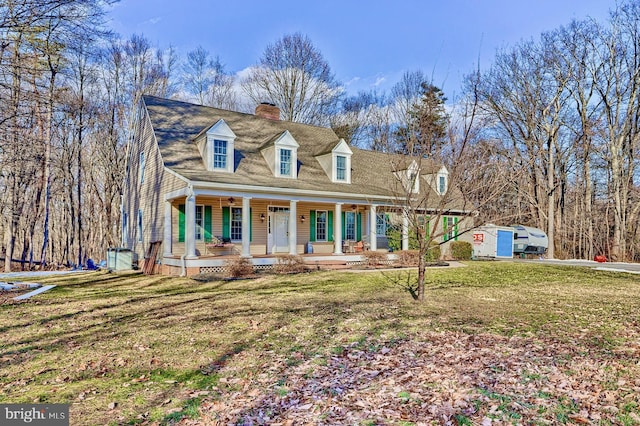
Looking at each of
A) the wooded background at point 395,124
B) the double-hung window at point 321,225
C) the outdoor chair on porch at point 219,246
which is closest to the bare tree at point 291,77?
the wooded background at point 395,124

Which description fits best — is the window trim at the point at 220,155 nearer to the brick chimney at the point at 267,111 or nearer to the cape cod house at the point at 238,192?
the cape cod house at the point at 238,192

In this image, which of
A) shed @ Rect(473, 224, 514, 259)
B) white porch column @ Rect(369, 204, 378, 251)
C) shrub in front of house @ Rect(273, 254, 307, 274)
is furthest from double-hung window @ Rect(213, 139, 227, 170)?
shed @ Rect(473, 224, 514, 259)

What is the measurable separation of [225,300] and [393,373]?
5476 millimetres

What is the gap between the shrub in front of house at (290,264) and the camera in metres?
14.3

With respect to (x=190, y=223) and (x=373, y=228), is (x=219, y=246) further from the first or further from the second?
(x=373, y=228)

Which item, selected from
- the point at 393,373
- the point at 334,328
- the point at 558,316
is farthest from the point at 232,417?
the point at 558,316

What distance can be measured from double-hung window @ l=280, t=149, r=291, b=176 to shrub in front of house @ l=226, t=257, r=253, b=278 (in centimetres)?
502

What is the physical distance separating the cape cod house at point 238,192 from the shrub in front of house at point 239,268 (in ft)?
2.32

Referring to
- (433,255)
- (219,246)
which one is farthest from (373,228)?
(219,246)

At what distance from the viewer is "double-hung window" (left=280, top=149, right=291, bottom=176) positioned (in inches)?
675

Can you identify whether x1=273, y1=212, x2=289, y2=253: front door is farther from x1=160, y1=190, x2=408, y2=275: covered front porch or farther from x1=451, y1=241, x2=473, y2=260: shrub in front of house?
x1=451, y1=241, x2=473, y2=260: shrub in front of house

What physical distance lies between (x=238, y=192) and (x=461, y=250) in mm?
13275

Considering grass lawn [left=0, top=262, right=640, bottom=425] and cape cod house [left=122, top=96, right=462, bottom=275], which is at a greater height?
cape cod house [left=122, top=96, right=462, bottom=275]

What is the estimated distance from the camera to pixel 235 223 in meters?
16.6
